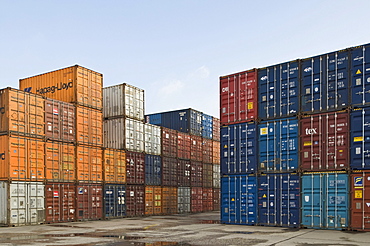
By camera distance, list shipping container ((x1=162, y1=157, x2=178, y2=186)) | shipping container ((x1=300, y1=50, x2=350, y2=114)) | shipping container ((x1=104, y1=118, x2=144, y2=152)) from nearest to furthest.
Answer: shipping container ((x1=300, y1=50, x2=350, y2=114)), shipping container ((x1=104, y1=118, x2=144, y2=152)), shipping container ((x1=162, y1=157, x2=178, y2=186))

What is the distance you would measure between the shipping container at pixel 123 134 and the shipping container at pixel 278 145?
12.3 meters

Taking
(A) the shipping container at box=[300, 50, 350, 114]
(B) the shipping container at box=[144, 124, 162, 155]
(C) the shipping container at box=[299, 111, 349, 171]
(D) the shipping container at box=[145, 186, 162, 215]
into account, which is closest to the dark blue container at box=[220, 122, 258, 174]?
(C) the shipping container at box=[299, 111, 349, 171]

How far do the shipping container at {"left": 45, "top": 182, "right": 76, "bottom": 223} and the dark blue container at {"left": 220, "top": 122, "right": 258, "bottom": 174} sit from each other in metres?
10.7

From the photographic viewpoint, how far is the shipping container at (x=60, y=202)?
24.5 metres

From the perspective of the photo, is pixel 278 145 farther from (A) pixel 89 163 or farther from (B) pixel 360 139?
(A) pixel 89 163

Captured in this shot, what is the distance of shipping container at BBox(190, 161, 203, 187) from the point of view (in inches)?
1542

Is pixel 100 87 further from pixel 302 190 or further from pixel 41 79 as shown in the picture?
pixel 302 190

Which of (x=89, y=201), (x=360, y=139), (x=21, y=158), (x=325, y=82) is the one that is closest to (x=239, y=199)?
Answer: (x=360, y=139)

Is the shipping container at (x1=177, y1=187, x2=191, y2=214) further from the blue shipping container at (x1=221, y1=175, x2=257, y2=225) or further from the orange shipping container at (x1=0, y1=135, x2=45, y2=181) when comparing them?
the orange shipping container at (x1=0, y1=135, x2=45, y2=181)

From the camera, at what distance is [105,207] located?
2855 centimetres

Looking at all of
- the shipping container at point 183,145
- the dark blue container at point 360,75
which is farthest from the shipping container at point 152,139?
Result: the dark blue container at point 360,75

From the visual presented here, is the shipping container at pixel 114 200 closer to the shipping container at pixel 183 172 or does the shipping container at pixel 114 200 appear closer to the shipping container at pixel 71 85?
the shipping container at pixel 71 85

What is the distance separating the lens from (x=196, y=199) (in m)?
39.4

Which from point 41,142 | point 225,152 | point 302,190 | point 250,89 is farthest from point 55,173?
point 302,190
